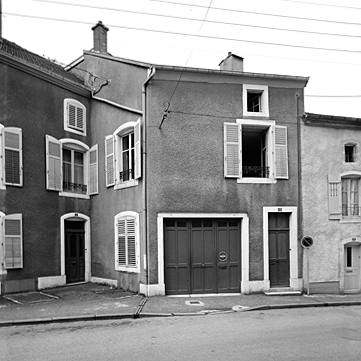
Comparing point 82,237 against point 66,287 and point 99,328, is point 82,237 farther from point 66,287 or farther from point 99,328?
point 99,328

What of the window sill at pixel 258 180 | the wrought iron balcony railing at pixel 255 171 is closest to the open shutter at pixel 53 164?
the window sill at pixel 258 180

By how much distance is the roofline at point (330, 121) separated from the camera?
46.2 feet

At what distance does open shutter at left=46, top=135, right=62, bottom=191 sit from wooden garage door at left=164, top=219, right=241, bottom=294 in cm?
438

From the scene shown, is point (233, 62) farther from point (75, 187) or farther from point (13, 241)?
point (13, 241)

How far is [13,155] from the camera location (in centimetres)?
1323

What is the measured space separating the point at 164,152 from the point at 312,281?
644cm

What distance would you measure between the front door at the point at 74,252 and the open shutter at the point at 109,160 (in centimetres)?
214

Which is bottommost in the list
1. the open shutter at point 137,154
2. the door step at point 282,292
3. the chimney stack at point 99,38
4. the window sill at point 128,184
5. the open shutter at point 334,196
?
the door step at point 282,292

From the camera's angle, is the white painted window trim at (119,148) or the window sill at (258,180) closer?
the window sill at (258,180)

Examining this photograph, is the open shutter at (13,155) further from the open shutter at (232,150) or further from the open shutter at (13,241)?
the open shutter at (232,150)

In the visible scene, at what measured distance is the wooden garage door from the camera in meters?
13.0

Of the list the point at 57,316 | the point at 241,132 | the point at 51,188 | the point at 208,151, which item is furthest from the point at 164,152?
the point at 57,316

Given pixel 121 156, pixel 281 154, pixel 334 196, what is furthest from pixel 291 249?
Result: pixel 121 156

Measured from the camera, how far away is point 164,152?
13.0m
